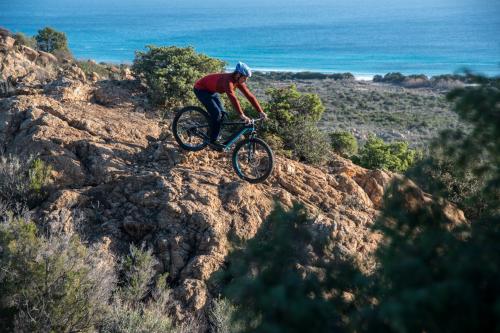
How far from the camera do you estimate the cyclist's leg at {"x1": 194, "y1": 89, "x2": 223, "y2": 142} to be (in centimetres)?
965

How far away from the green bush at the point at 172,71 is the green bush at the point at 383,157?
13.7 feet

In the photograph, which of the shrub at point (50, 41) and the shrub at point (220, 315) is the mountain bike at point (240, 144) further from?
the shrub at point (50, 41)

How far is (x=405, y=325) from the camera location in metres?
3.63

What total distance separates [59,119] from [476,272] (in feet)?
27.9

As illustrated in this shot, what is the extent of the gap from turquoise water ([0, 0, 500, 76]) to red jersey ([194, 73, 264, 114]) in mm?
45541

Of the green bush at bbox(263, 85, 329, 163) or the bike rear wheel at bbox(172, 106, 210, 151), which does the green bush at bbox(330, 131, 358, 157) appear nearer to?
the green bush at bbox(263, 85, 329, 163)

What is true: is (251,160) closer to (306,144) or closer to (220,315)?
(306,144)

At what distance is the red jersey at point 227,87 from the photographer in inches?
363

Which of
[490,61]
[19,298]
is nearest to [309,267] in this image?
[19,298]

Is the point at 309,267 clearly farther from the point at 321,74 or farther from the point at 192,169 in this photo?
the point at 321,74

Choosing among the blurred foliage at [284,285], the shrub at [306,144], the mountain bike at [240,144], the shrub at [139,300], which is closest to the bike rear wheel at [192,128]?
the mountain bike at [240,144]

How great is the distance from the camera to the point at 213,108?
9672mm

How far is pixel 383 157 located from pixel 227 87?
15.7ft

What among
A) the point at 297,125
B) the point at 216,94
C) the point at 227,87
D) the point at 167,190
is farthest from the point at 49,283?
the point at 297,125
